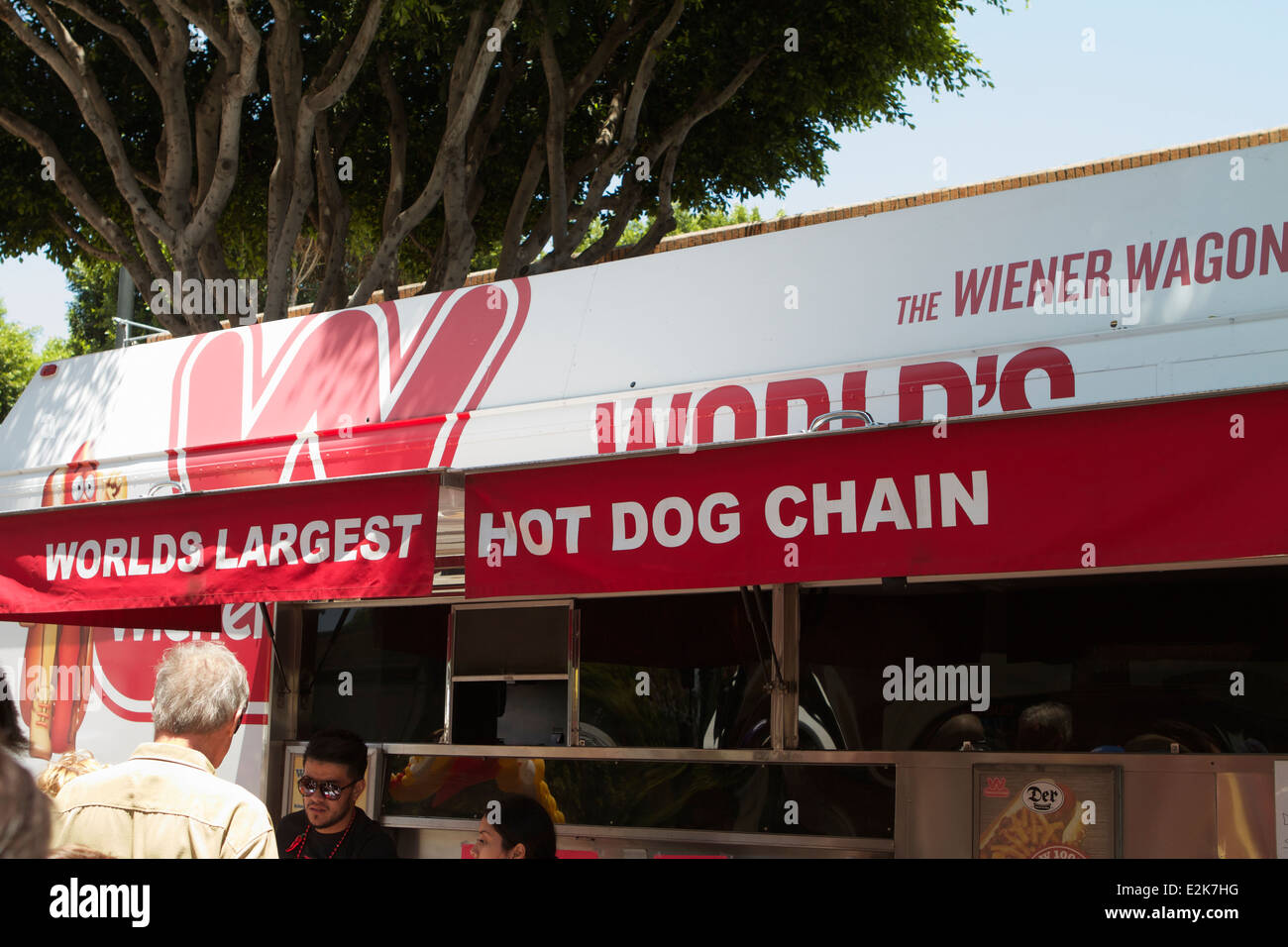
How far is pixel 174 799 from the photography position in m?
3.13

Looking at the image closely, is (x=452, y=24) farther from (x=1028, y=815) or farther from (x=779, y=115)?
(x=1028, y=815)

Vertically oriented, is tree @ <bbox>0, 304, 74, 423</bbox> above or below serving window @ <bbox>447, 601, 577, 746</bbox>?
above

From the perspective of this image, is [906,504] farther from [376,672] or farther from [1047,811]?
[376,672]

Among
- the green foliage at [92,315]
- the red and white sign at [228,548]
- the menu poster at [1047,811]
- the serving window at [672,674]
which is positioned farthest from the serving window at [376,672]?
the green foliage at [92,315]

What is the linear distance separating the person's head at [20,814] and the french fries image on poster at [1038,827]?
4104 mm

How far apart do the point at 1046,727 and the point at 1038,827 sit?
0.40m

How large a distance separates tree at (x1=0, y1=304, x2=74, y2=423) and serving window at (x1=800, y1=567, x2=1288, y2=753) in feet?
92.6

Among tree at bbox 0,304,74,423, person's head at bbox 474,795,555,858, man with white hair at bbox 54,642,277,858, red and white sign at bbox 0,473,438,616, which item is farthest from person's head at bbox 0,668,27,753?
tree at bbox 0,304,74,423

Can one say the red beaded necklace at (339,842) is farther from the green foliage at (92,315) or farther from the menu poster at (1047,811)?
the green foliage at (92,315)

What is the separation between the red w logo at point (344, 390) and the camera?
16.4ft

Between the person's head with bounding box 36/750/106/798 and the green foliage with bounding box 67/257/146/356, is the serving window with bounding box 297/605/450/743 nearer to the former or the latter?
the person's head with bounding box 36/750/106/798

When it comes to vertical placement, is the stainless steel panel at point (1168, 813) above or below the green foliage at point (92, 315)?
below

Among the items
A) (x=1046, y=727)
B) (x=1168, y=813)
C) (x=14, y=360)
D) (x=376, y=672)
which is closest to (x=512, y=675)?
(x=376, y=672)

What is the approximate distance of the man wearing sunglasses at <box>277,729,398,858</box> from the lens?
5.05 meters
